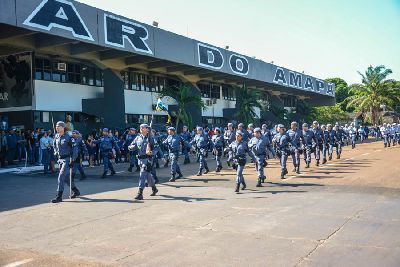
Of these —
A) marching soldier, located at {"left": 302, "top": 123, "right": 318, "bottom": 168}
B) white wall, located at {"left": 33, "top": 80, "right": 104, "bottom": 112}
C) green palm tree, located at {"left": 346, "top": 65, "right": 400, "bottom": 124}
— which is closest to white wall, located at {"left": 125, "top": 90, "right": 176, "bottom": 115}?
white wall, located at {"left": 33, "top": 80, "right": 104, "bottom": 112}

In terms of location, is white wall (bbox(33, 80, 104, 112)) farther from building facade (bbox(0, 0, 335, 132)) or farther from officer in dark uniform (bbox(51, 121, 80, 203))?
officer in dark uniform (bbox(51, 121, 80, 203))

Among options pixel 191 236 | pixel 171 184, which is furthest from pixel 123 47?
pixel 191 236

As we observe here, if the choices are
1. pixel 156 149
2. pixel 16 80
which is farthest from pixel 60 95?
pixel 156 149

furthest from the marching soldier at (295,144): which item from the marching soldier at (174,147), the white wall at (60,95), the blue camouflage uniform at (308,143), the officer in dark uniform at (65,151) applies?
the white wall at (60,95)

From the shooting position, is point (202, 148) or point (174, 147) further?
point (202, 148)

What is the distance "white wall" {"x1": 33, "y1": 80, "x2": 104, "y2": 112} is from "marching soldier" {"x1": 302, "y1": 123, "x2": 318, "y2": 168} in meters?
15.2

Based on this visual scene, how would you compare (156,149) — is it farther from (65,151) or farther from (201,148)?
(65,151)

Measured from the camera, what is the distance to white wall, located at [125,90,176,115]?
99.2ft

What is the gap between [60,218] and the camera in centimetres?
896

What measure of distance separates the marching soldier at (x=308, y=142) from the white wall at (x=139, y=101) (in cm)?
1560

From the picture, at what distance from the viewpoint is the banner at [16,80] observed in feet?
76.8

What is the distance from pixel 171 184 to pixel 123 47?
12852mm

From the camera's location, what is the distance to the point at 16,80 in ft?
78.3

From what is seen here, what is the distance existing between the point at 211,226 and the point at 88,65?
22.3m
